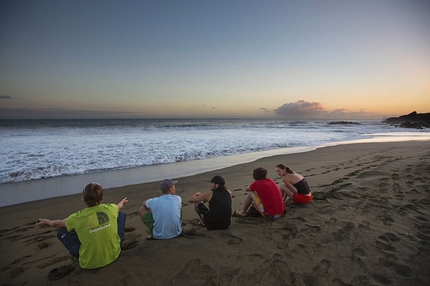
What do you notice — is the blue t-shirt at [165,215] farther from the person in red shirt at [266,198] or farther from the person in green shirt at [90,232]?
the person in red shirt at [266,198]

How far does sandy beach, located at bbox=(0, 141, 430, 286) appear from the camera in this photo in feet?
9.23

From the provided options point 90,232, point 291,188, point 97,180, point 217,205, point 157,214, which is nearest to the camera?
point 90,232

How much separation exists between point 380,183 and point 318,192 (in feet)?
6.80

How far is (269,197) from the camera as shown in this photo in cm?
438

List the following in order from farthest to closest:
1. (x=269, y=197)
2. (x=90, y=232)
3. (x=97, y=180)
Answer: (x=97, y=180) → (x=269, y=197) → (x=90, y=232)

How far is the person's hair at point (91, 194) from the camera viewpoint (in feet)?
9.37

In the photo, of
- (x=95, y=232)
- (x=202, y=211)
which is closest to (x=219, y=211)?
(x=202, y=211)

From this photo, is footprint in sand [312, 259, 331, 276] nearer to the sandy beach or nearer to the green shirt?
the sandy beach

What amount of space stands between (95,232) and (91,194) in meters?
0.49

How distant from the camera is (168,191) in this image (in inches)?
149

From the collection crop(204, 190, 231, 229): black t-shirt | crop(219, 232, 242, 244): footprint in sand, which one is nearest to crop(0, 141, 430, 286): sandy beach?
crop(219, 232, 242, 244): footprint in sand

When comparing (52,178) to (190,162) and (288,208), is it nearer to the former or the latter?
(190,162)

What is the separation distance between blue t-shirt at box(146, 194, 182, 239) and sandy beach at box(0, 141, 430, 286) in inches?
6.0

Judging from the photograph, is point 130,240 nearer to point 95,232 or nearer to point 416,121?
point 95,232
